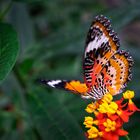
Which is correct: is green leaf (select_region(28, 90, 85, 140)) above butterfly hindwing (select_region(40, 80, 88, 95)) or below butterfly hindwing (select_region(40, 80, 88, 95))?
below

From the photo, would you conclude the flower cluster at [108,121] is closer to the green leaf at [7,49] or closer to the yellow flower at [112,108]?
the yellow flower at [112,108]

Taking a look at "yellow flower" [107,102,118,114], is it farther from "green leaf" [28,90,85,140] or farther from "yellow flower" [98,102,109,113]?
"green leaf" [28,90,85,140]

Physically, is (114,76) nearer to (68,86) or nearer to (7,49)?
(68,86)

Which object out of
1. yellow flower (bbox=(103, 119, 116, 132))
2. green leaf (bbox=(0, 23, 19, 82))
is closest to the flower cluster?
yellow flower (bbox=(103, 119, 116, 132))

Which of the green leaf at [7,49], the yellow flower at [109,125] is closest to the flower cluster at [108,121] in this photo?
the yellow flower at [109,125]

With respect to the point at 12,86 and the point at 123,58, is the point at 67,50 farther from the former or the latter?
the point at 123,58

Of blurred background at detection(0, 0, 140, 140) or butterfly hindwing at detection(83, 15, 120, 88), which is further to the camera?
blurred background at detection(0, 0, 140, 140)
